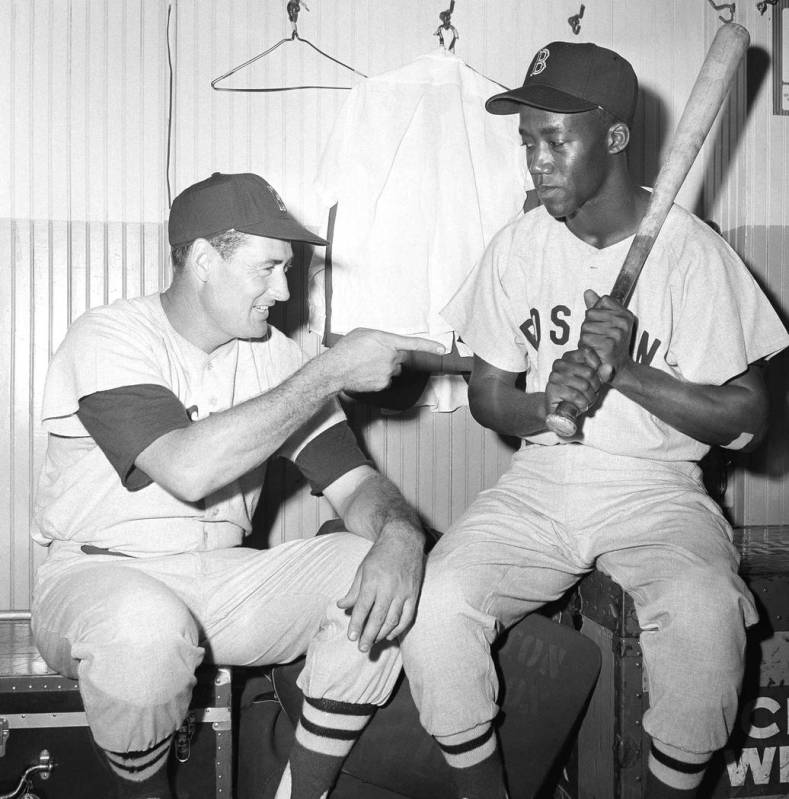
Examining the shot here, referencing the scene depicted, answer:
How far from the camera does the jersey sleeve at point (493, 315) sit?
6.97ft

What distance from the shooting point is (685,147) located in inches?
76.3

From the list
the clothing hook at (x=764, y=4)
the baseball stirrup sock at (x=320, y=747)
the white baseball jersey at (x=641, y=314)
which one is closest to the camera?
the baseball stirrup sock at (x=320, y=747)

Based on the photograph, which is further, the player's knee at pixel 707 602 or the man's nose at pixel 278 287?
the man's nose at pixel 278 287

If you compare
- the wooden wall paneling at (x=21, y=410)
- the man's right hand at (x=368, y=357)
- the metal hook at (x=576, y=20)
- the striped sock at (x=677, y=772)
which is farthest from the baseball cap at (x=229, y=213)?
the metal hook at (x=576, y=20)

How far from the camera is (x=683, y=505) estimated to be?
188cm

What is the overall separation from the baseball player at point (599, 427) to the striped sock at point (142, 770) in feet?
1.59

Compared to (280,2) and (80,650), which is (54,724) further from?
(280,2)

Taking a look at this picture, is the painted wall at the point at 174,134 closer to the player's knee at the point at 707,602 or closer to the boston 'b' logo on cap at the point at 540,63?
the boston 'b' logo on cap at the point at 540,63

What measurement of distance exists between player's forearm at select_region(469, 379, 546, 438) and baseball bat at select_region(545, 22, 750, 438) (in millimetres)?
143

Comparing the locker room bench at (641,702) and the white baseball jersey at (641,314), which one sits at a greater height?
the white baseball jersey at (641,314)

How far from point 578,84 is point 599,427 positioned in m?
0.76

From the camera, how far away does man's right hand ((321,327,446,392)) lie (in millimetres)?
1773

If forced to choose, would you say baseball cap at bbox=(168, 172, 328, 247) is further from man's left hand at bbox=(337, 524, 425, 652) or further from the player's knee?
the player's knee

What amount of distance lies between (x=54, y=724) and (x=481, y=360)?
1214 mm
